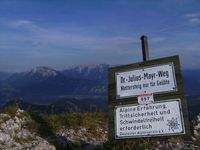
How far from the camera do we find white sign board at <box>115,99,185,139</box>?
15062mm

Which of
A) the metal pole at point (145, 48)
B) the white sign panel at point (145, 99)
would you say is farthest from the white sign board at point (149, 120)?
the metal pole at point (145, 48)

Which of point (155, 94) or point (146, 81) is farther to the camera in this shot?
point (146, 81)

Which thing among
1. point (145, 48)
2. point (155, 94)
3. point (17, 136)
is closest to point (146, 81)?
point (155, 94)

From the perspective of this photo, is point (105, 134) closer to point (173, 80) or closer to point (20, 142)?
point (20, 142)

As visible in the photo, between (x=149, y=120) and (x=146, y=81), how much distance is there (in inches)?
60.2

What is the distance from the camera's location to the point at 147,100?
15883mm

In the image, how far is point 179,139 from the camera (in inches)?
615

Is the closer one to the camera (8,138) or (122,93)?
(122,93)

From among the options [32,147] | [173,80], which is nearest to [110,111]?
[173,80]

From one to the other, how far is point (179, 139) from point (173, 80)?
2.26m

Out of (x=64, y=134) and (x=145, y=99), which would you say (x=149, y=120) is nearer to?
(x=145, y=99)

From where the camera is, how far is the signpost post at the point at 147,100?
15.2 m

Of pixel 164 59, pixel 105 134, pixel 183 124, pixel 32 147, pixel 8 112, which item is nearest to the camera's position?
pixel 183 124

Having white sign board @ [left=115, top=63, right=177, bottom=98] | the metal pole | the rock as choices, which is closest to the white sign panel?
white sign board @ [left=115, top=63, right=177, bottom=98]
